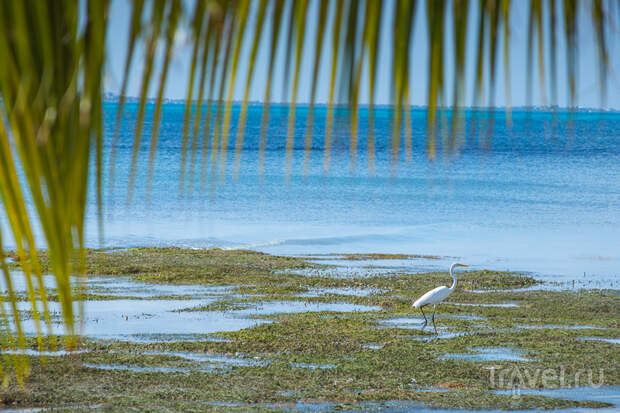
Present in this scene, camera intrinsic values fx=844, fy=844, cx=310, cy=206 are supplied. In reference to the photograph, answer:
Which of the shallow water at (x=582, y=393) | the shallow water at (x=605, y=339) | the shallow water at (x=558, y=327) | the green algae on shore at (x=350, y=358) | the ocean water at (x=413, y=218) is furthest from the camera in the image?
the ocean water at (x=413, y=218)

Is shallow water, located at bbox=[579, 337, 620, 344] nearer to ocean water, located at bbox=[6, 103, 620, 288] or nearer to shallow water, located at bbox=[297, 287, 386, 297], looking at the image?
ocean water, located at bbox=[6, 103, 620, 288]

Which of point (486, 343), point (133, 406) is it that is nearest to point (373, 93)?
point (133, 406)

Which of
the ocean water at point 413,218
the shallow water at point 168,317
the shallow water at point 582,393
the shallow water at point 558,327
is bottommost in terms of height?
the ocean water at point 413,218

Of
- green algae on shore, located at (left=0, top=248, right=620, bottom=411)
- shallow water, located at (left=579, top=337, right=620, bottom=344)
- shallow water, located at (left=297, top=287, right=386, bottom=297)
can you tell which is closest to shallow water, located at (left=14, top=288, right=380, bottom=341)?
green algae on shore, located at (left=0, top=248, right=620, bottom=411)

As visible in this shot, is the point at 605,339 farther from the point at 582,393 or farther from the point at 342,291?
the point at 342,291

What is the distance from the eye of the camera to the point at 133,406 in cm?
1012

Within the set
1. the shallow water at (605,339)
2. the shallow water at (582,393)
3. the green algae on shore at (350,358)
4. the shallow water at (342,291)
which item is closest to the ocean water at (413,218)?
the green algae on shore at (350,358)

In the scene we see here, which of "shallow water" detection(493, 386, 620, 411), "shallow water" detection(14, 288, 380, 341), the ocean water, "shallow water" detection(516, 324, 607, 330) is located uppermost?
→ "shallow water" detection(14, 288, 380, 341)

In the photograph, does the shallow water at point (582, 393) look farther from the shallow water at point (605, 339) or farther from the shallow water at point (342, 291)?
the shallow water at point (342, 291)

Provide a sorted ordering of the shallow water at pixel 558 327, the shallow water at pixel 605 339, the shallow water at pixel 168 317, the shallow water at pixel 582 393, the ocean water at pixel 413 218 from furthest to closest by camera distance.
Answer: the ocean water at pixel 413 218
the shallow water at pixel 558 327
the shallow water at pixel 168 317
the shallow water at pixel 605 339
the shallow water at pixel 582 393

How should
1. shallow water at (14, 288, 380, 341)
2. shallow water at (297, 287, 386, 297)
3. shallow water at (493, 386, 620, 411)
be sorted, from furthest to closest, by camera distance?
1. shallow water at (297, 287, 386, 297)
2. shallow water at (14, 288, 380, 341)
3. shallow water at (493, 386, 620, 411)

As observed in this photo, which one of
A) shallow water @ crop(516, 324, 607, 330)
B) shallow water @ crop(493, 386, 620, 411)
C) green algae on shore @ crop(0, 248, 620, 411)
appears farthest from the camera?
shallow water @ crop(516, 324, 607, 330)

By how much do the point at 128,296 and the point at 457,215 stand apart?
24.4m

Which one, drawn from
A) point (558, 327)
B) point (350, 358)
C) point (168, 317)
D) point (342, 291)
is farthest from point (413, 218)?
→ point (350, 358)
